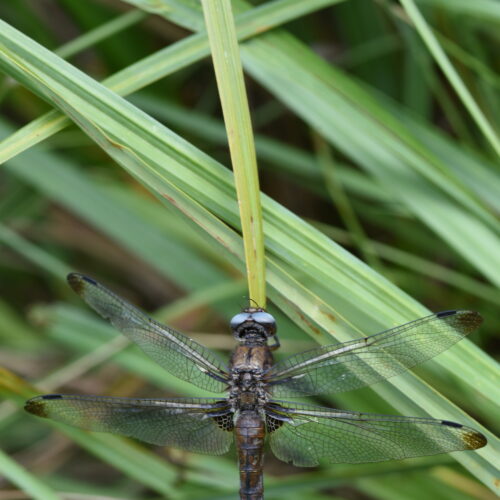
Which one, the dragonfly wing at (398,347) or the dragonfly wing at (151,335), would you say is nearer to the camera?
the dragonfly wing at (398,347)

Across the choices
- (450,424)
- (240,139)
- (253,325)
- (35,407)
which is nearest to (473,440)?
(450,424)

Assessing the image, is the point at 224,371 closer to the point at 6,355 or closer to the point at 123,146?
the point at 123,146

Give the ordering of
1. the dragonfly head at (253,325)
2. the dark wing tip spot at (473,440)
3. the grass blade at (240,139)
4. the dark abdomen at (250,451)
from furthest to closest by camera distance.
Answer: the dark abdomen at (250,451) → the dragonfly head at (253,325) → the grass blade at (240,139) → the dark wing tip spot at (473,440)

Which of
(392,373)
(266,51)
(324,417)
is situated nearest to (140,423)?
(324,417)

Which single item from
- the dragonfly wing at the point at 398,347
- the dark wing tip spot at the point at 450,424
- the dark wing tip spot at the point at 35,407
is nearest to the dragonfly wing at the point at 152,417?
the dark wing tip spot at the point at 35,407

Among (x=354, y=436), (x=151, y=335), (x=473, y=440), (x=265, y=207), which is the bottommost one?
(x=473, y=440)

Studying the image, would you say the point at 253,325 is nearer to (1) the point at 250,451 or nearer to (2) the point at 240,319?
(2) the point at 240,319

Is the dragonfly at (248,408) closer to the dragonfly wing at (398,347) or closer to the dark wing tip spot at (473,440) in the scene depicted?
the dragonfly wing at (398,347)
